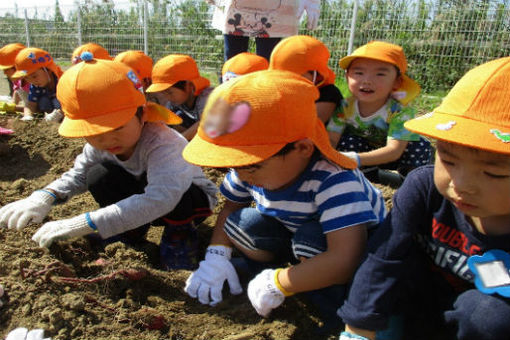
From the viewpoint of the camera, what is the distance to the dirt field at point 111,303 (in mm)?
1318

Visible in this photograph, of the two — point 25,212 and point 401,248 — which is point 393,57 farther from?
point 25,212

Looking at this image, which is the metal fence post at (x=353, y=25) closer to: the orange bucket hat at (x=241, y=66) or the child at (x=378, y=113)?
the orange bucket hat at (x=241, y=66)

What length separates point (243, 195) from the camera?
Answer: 1.67 meters

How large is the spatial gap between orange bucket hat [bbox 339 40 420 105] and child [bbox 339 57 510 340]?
125 cm

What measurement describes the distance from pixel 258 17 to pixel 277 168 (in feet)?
8.47

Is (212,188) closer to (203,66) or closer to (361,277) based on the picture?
(361,277)

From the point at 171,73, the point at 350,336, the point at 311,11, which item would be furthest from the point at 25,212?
the point at 311,11

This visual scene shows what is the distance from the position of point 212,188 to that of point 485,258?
4.13 ft

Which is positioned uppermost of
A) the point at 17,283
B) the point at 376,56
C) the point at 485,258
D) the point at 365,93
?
the point at 376,56

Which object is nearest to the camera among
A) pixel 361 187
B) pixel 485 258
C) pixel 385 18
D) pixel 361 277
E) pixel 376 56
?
pixel 485 258

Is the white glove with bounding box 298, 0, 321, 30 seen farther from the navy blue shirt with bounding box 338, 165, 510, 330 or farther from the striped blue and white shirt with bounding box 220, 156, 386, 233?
the navy blue shirt with bounding box 338, 165, 510, 330

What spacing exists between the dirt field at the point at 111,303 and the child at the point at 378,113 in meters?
1.08

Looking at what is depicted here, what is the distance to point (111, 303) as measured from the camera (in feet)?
4.74

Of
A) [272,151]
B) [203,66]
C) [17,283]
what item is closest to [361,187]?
[272,151]
